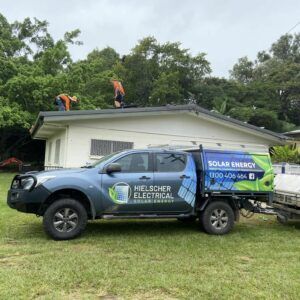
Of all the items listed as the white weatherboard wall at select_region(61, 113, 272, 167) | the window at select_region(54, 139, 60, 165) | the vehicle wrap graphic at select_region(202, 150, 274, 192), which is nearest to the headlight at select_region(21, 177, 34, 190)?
the vehicle wrap graphic at select_region(202, 150, 274, 192)

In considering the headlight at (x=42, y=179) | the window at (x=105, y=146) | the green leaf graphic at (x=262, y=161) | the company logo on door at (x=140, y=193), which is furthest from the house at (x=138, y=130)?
the green leaf graphic at (x=262, y=161)

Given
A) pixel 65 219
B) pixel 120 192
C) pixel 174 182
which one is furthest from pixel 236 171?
pixel 65 219

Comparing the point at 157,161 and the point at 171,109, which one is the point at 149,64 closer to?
the point at 171,109

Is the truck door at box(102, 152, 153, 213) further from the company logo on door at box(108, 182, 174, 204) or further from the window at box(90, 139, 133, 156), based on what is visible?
the window at box(90, 139, 133, 156)

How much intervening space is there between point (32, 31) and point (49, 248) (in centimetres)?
3166

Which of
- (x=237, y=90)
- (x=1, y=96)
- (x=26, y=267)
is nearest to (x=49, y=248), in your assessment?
(x=26, y=267)

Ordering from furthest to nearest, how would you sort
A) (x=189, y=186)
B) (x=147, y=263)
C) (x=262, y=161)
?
(x=262, y=161), (x=189, y=186), (x=147, y=263)

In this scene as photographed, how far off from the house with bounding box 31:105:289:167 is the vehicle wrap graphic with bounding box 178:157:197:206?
6.62 metres

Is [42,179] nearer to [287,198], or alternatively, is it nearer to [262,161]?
[262,161]

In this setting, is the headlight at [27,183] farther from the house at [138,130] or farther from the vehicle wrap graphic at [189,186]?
the house at [138,130]

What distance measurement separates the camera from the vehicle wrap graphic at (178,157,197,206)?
28.8ft

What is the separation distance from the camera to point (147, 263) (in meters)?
6.44

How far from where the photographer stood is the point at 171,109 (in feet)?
52.5

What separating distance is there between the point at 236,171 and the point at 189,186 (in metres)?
1.11
